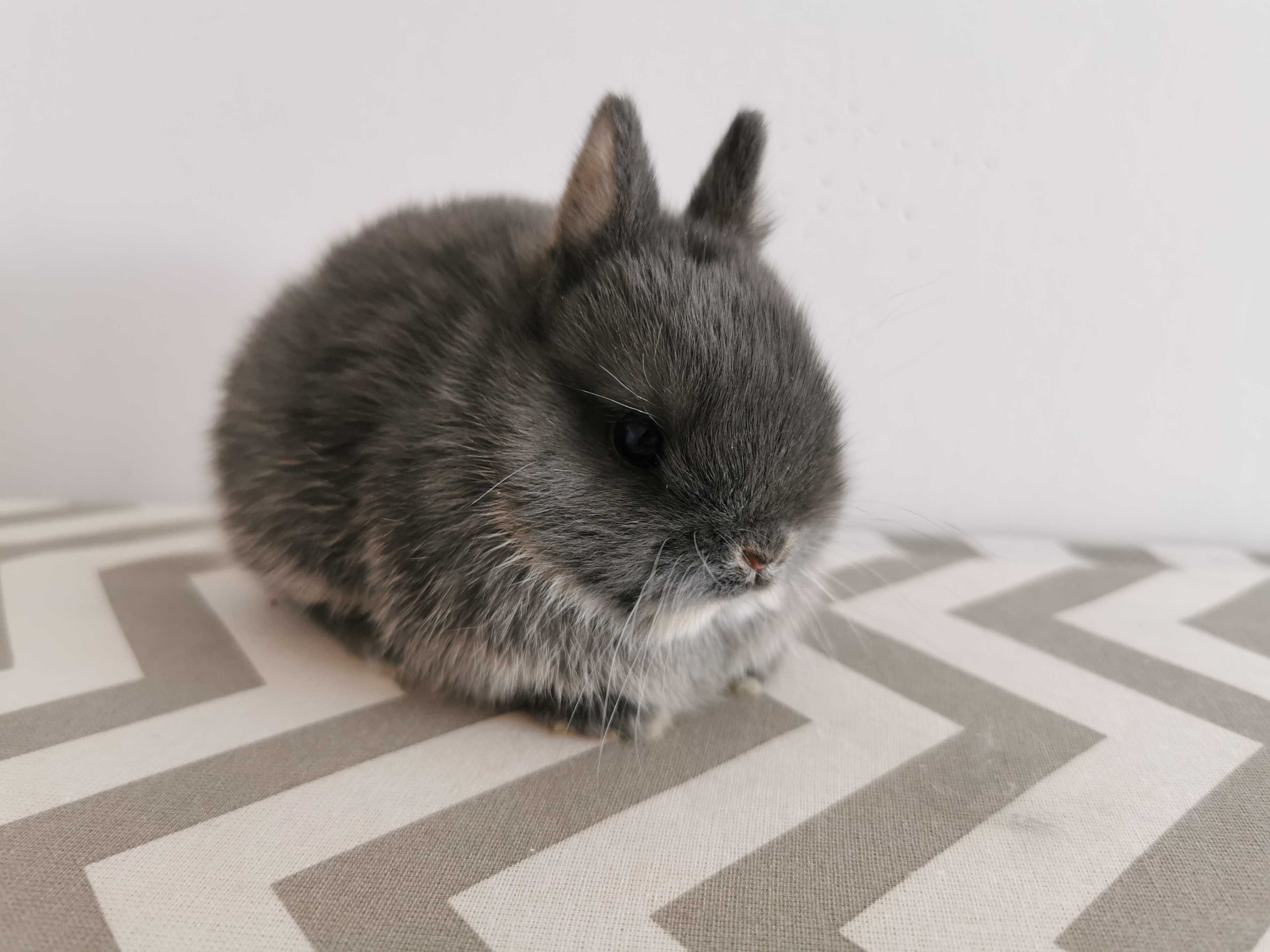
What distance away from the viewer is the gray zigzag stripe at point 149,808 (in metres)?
0.54

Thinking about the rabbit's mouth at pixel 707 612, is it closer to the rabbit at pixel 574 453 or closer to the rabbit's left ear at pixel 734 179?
the rabbit at pixel 574 453

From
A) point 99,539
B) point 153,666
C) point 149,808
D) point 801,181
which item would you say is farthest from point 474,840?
point 801,181

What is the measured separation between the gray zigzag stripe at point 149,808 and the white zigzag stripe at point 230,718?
0.02 metres

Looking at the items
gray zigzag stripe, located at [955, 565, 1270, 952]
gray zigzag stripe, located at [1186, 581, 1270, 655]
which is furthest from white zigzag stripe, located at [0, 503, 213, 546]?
gray zigzag stripe, located at [1186, 581, 1270, 655]

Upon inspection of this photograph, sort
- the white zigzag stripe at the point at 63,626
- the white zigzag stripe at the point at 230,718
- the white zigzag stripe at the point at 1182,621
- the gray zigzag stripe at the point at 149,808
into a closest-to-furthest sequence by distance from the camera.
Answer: the gray zigzag stripe at the point at 149,808 → the white zigzag stripe at the point at 230,718 → the white zigzag stripe at the point at 63,626 → the white zigzag stripe at the point at 1182,621

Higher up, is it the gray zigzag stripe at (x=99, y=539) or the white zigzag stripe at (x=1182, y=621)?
the white zigzag stripe at (x=1182, y=621)

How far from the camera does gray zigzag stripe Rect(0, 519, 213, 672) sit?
1192mm

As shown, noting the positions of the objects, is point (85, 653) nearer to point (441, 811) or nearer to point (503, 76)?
point (441, 811)

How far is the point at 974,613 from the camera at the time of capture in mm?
1186

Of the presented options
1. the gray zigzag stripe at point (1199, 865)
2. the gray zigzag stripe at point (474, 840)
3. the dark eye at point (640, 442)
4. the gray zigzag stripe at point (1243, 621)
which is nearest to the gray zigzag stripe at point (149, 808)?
the gray zigzag stripe at point (474, 840)

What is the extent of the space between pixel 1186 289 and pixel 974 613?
73 cm

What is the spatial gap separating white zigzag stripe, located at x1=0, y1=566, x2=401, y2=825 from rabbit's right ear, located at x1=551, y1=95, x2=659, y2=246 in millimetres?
561

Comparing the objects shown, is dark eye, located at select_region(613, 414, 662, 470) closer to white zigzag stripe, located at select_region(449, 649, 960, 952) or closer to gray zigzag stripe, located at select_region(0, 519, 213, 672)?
white zigzag stripe, located at select_region(449, 649, 960, 952)

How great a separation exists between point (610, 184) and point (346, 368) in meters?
0.37
